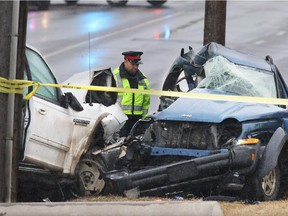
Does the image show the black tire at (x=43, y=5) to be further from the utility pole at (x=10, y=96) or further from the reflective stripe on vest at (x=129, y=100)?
the utility pole at (x=10, y=96)

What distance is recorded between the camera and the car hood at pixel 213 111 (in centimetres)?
1075

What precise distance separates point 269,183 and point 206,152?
80 centimetres

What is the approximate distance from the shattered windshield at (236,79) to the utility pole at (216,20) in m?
4.05

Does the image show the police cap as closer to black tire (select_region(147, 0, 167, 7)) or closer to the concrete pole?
the concrete pole

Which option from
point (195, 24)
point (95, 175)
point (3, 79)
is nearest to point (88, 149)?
point (95, 175)

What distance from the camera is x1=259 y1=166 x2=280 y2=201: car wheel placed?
1063cm

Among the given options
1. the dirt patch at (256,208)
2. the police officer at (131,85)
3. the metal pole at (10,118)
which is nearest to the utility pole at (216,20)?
the police officer at (131,85)

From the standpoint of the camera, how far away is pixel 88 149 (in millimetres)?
11125

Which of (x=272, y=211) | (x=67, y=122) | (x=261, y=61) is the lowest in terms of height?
(x=272, y=211)

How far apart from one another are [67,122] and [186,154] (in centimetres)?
132

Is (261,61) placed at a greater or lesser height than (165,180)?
greater

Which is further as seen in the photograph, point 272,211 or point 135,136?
point 135,136

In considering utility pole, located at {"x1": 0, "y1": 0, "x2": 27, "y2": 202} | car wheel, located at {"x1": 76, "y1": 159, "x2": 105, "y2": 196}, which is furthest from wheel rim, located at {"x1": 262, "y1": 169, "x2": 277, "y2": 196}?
utility pole, located at {"x1": 0, "y1": 0, "x2": 27, "y2": 202}

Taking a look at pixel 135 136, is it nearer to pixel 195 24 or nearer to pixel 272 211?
pixel 272 211
